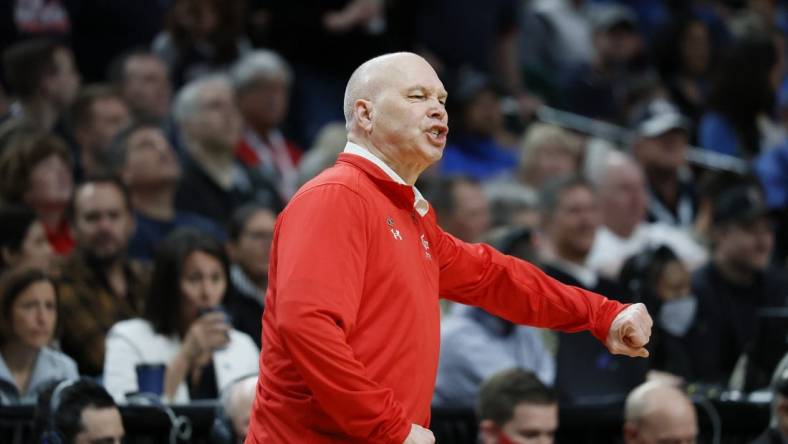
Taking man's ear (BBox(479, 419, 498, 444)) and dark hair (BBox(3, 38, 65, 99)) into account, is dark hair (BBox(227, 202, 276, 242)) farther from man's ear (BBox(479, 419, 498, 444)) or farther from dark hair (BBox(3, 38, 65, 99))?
man's ear (BBox(479, 419, 498, 444))

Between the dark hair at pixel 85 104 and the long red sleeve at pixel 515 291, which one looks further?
the dark hair at pixel 85 104

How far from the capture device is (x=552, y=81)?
1195cm

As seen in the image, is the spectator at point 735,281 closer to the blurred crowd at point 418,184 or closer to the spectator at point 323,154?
the blurred crowd at point 418,184

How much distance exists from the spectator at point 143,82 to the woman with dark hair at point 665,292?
3186 mm

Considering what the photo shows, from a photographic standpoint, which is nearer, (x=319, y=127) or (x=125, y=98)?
(x=125, y=98)

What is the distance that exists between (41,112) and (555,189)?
9.73ft

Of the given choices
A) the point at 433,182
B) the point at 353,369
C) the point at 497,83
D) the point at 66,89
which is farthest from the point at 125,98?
the point at 353,369

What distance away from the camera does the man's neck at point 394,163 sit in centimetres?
366

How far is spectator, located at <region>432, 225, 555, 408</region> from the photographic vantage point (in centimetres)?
641

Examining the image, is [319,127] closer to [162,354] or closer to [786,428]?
[162,354]

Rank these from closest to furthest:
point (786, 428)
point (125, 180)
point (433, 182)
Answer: point (786, 428) < point (125, 180) < point (433, 182)

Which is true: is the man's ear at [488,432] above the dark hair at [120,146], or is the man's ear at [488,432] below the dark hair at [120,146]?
below

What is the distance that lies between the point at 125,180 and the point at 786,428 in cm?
373

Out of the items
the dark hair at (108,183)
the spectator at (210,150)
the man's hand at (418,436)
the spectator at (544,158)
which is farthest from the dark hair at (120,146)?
the man's hand at (418,436)
